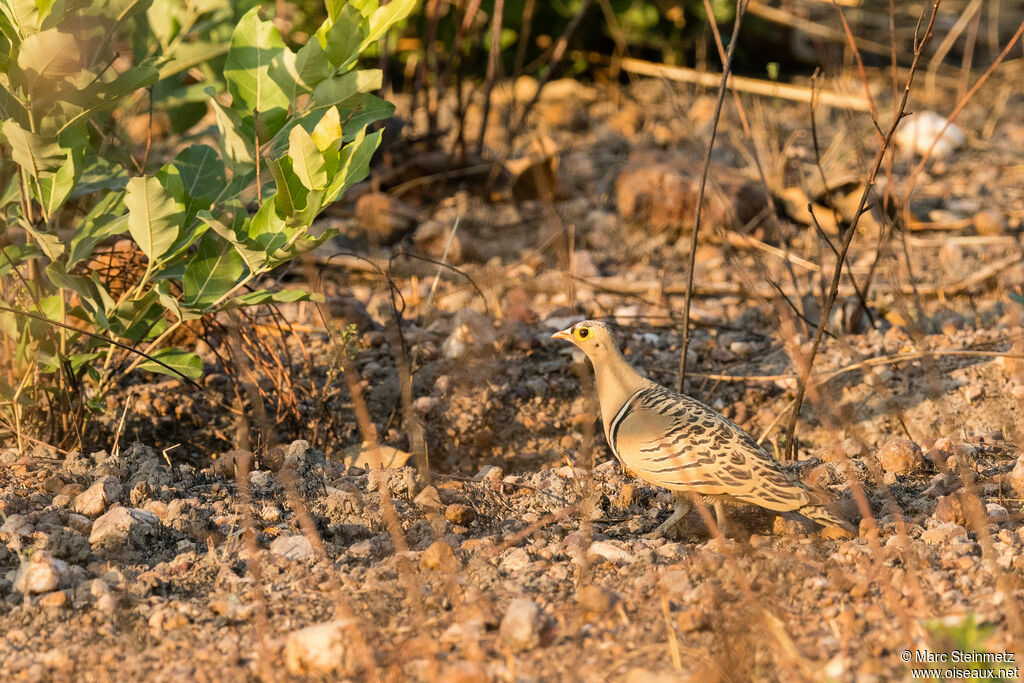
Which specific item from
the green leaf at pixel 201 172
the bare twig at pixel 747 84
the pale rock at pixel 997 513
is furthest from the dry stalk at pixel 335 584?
the bare twig at pixel 747 84

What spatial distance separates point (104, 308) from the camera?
3.08m

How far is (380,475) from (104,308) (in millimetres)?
995

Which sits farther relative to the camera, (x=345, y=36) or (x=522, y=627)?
(x=345, y=36)

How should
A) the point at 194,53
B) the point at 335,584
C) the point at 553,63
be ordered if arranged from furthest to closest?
the point at 553,63 < the point at 194,53 < the point at 335,584

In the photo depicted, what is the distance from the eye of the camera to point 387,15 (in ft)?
10.1

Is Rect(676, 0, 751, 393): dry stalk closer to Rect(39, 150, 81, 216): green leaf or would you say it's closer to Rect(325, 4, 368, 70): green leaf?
Rect(325, 4, 368, 70): green leaf

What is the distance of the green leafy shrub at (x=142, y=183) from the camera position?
9.21 ft

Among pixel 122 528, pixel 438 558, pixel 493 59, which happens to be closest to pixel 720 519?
pixel 438 558

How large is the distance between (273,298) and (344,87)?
0.74 m

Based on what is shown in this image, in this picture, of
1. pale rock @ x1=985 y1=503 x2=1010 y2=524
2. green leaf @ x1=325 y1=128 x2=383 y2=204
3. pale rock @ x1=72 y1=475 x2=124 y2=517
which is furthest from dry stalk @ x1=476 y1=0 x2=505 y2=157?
pale rock @ x1=985 y1=503 x2=1010 y2=524

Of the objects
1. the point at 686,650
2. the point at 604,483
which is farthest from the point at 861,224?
the point at 686,650

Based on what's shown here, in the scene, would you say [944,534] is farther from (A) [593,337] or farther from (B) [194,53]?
(B) [194,53]

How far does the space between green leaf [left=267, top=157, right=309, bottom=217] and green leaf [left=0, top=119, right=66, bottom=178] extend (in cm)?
62

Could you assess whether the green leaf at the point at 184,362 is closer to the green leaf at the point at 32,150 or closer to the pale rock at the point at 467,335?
the green leaf at the point at 32,150
